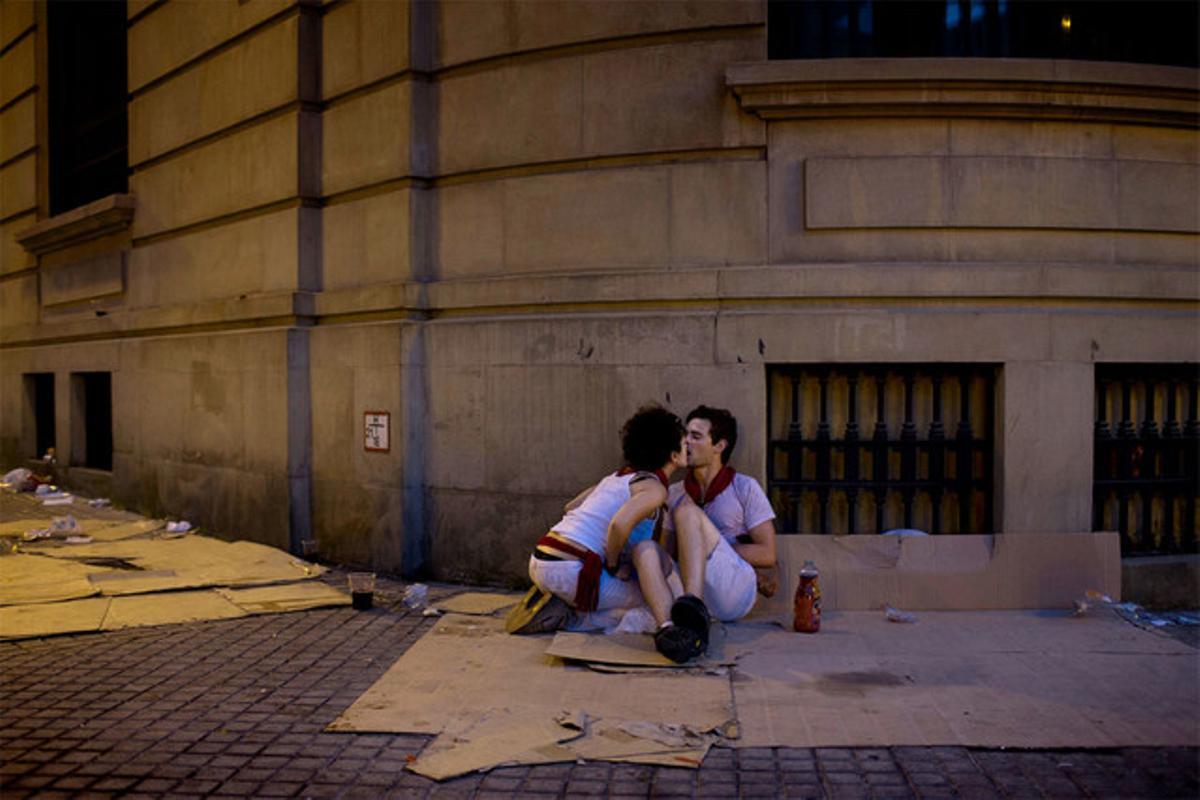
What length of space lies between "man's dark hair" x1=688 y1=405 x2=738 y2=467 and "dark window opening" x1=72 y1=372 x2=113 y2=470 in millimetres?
9580

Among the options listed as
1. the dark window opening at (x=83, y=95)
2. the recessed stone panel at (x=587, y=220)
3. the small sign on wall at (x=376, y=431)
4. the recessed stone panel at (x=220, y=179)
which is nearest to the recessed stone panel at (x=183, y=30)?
the recessed stone panel at (x=220, y=179)

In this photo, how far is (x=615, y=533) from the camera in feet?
18.6

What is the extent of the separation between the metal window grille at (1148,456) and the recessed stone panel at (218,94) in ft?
22.8

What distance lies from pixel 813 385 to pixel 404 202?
3.41 meters

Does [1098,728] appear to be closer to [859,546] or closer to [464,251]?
[859,546]

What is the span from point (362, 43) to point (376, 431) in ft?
10.3

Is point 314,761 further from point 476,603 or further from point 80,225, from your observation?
point 80,225

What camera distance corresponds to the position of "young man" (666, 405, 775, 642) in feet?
19.0

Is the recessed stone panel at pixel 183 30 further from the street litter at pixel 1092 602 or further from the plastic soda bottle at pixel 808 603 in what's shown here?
the street litter at pixel 1092 602

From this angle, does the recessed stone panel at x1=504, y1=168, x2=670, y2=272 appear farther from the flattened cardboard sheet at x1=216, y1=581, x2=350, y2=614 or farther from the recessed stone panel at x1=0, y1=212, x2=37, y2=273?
the recessed stone panel at x1=0, y1=212, x2=37, y2=273

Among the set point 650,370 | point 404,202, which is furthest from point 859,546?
point 404,202

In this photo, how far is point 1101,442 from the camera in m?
7.16

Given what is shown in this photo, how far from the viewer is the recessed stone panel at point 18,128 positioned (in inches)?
562

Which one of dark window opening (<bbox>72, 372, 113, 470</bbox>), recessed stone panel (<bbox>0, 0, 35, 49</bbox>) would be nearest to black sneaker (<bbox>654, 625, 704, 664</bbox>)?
dark window opening (<bbox>72, 372, 113, 470</bbox>)
